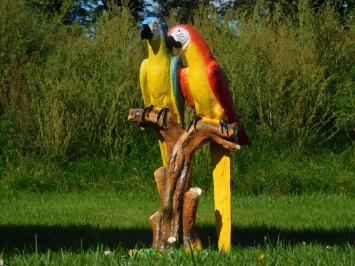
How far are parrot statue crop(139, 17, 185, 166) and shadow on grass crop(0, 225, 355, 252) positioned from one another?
46.4 inches

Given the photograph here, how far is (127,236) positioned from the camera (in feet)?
24.6

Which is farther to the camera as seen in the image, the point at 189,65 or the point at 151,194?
the point at 151,194

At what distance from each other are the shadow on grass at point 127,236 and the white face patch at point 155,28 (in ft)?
5.62

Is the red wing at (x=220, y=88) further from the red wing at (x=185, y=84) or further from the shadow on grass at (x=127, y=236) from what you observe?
the shadow on grass at (x=127, y=236)

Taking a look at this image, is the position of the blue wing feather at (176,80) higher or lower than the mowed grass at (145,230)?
higher

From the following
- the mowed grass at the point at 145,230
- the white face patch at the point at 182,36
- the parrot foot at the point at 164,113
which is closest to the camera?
the mowed grass at the point at 145,230

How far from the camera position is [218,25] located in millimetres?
13461

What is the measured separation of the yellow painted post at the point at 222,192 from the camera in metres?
6.02

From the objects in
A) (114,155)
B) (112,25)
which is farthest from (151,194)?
(112,25)

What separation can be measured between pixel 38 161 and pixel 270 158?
3.45 meters

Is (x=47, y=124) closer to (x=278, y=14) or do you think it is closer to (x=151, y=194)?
(x=151, y=194)

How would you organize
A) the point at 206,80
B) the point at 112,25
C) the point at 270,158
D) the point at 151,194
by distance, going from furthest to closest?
the point at 112,25 → the point at 270,158 → the point at 151,194 → the point at 206,80

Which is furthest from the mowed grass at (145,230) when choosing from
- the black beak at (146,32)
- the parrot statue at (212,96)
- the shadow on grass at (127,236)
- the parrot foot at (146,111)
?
the black beak at (146,32)

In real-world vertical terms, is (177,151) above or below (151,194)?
above
